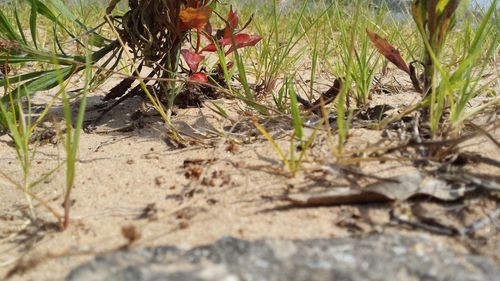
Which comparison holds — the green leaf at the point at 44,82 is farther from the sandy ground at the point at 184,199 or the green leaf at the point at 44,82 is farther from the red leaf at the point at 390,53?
the red leaf at the point at 390,53

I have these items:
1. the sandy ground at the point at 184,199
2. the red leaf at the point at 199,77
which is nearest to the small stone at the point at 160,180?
the sandy ground at the point at 184,199

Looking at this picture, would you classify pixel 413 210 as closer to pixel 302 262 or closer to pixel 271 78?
pixel 302 262

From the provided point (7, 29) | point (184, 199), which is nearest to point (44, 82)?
point (7, 29)

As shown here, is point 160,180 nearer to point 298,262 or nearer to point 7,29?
point 298,262

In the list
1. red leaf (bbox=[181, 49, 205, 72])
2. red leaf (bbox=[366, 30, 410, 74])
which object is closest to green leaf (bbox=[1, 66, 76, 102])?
red leaf (bbox=[181, 49, 205, 72])

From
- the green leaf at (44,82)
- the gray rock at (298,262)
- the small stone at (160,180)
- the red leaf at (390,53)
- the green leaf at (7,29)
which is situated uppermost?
the green leaf at (7,29)

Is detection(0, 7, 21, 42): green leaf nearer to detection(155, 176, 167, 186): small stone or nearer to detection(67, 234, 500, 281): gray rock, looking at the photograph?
detection(155, 176, 167, 186): small stone
